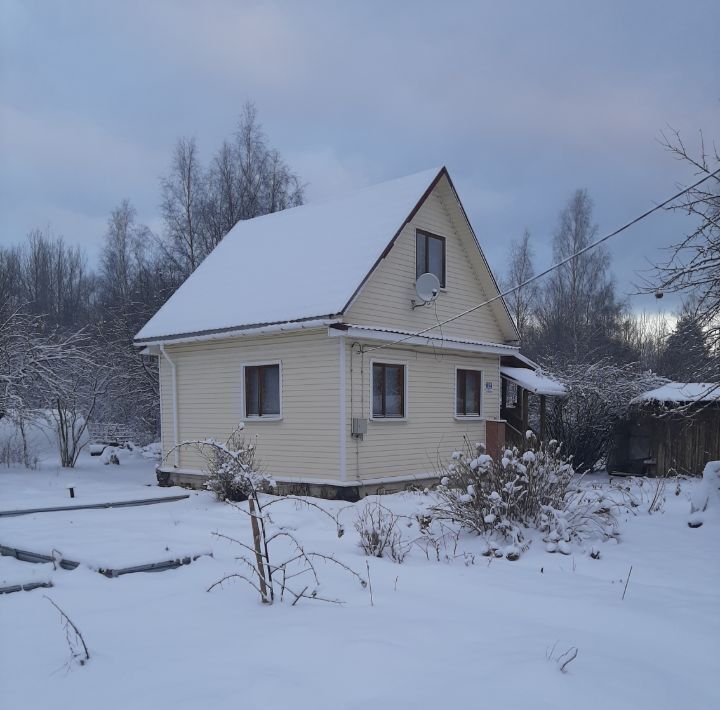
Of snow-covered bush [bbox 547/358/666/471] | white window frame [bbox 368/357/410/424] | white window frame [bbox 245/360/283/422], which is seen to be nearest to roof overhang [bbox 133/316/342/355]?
white window frame [bbox 245/360/283/422]

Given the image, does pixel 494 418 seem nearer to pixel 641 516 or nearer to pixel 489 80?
pixel 641 516

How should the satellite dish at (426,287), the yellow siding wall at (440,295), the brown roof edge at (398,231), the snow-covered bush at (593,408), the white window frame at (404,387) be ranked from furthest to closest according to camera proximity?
the snow-covered bush at (593,408)
the satellite dish at (426,287)
the yellow siding wall at (440,295)
the white window frame at (404,387)
the brown roof edge at (398,231)

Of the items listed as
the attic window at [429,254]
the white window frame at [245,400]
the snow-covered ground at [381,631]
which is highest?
the attic window at [429,254]

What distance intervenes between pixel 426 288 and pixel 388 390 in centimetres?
212

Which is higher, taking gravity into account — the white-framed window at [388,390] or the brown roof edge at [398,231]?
the brown roof edge at [398,231]

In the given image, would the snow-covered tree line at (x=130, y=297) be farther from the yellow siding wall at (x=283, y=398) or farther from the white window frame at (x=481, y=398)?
the white window frame at (x=481, y=398)

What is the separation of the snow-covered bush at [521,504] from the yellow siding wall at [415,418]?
13.8 ft

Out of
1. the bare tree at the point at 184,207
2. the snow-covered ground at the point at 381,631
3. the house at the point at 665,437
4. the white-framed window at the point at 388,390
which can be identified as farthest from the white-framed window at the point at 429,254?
the bare tree at the point at 184,207

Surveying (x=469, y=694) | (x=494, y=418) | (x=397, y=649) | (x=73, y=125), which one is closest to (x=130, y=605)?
(x=397, y=649)

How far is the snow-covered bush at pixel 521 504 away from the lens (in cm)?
699

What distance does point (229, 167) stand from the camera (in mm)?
29625

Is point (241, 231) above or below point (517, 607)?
above

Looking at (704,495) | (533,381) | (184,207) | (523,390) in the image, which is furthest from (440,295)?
(184,207)

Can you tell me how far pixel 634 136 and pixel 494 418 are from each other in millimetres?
8396
